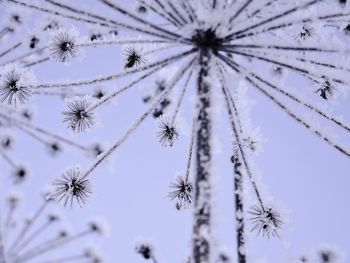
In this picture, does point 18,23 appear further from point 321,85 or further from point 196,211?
point 196,211

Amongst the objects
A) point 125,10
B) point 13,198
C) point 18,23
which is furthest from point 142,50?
point 13,198

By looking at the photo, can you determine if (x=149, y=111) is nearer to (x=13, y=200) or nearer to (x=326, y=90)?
(x=326, y=90)

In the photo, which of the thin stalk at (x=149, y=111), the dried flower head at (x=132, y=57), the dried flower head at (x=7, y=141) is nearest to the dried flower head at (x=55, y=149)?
the dried flower head at (x=7, y=141)

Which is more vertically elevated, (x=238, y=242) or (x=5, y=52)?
(x=5, y=52)

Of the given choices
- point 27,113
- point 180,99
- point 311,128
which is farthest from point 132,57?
point 27,113

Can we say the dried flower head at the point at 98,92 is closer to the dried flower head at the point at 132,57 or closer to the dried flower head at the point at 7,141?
the dried flower head at the point at 132,57

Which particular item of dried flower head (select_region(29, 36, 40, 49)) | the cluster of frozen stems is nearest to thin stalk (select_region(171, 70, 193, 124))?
the cluster of frozen stems

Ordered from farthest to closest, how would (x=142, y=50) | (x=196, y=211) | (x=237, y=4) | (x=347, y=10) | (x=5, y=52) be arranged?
(x=5, y=52)
(x=142, y=50)
(x=347, y=10)
(x=237, y=4)
(x=196, y=211)
